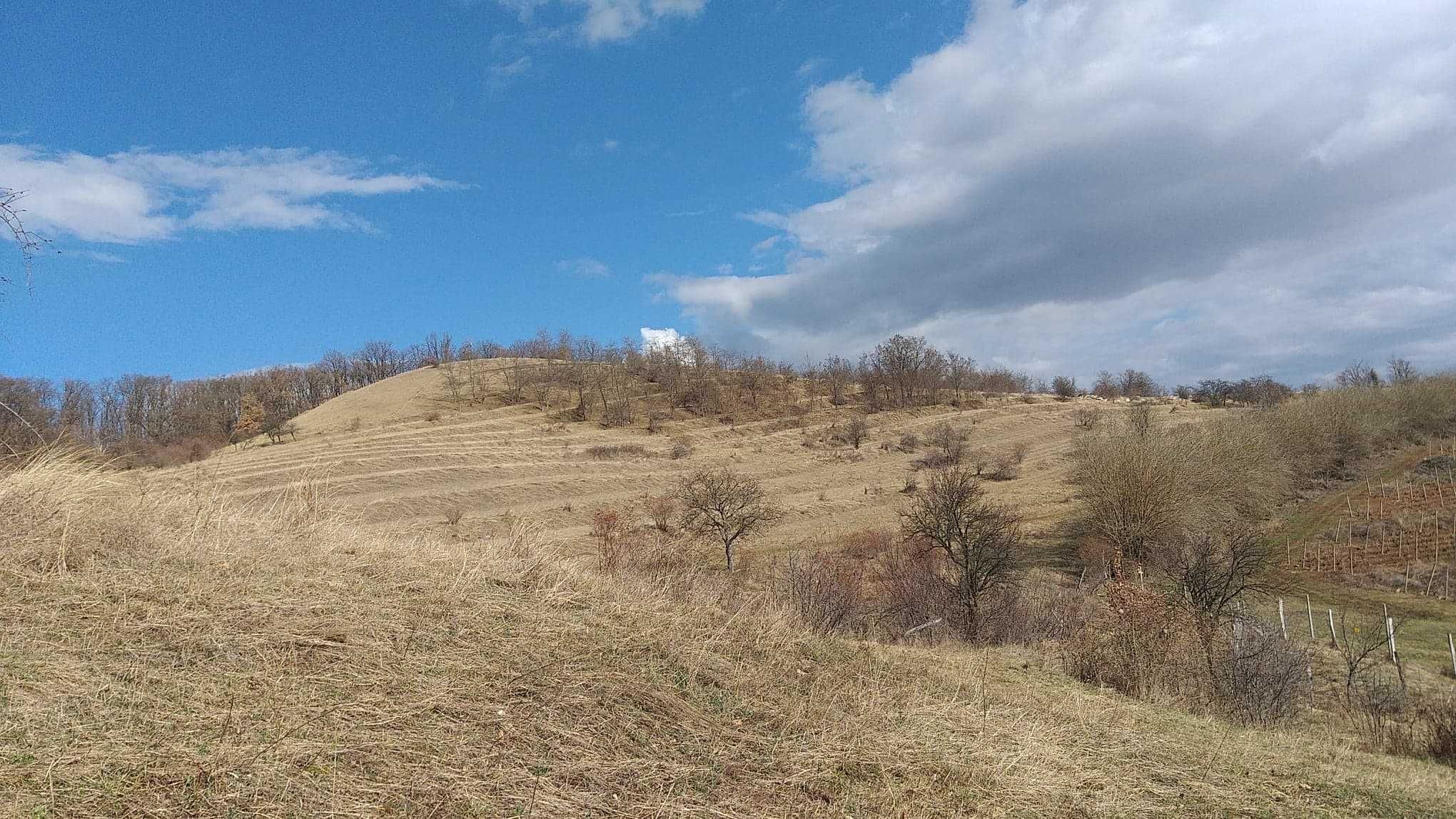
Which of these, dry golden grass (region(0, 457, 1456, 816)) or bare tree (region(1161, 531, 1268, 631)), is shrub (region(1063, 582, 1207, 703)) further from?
dry golden grass (region(0, 457, 1456, 816))

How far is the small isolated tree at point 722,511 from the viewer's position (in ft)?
122

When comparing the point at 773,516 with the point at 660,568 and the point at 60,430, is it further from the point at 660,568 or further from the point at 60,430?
the point at 60,430

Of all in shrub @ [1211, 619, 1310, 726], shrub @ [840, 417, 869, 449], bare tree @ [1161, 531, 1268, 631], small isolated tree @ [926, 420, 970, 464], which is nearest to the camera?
shrub @ [1211, 619, 1310, 726]

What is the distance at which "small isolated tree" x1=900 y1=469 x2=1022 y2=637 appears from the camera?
22.9 meters

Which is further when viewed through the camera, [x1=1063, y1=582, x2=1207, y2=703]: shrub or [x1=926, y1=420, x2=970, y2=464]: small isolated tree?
[x1=926, y1=420, x2=970, y2=464]: small isolated tree

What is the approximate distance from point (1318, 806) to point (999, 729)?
2718 mm

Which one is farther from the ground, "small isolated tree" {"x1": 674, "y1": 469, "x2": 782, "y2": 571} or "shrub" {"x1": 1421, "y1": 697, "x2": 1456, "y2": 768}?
"small isolated tree" {"x1": 674, "y1": 469, "x2": 782, "y2": 571}

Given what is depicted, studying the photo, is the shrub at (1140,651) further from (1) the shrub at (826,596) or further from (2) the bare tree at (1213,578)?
(1) the shrub at (826,596)

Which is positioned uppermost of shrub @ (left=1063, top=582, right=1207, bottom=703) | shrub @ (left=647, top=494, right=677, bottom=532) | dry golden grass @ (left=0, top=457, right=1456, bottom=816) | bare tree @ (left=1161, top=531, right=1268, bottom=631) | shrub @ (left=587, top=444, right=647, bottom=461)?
shrub @ (left=587, top=444, right=647, bottom=461)

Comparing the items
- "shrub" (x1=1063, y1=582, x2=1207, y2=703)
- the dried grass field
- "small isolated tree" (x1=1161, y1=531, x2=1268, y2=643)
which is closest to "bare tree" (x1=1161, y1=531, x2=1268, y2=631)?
"small isolated tree" (x1=1161, y1=531, x2=1268, y2=643)

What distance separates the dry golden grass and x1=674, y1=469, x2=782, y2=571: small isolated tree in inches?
1107

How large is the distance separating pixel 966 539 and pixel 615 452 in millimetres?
42734

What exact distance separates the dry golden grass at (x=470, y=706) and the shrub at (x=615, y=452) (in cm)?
5488

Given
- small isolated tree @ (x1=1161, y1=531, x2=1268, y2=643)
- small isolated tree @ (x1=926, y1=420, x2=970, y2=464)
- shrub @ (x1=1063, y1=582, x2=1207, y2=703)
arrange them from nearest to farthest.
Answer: shrub @ (x1=1063, y1=582, x2=1207, y2=703)
small isolated tree @ (x1=1161, y1=531, x2=1268, y2=643)
small isolated tree @ (x1=926, y1=420, x2=970, y2=464)
